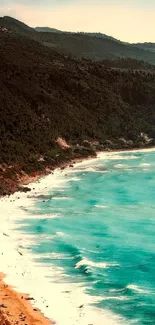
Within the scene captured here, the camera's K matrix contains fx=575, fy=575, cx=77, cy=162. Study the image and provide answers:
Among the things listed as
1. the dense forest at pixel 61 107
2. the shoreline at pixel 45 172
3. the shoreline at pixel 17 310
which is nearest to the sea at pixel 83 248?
the shoreline at pixel 17 310

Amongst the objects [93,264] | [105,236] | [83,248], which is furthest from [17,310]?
[105,236]

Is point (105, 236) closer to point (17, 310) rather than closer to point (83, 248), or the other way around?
point (83, 248)

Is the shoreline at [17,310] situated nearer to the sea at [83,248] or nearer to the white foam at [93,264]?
the sea at [83,248]

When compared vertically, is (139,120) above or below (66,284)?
above

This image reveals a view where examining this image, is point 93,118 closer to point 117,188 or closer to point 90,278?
point 117,188

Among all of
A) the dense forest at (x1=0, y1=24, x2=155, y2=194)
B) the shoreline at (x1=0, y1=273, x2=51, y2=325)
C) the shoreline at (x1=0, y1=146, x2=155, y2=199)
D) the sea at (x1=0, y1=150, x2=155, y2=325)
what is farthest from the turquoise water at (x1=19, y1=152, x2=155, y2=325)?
the dense forest at (x1=0, y1=24, x2=155, y2=194)

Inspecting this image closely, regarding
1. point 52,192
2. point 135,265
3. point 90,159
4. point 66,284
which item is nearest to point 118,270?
point 135,265

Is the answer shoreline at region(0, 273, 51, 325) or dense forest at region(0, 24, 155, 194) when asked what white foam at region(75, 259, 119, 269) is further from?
dense forest at region(0, 24, 155, 194)
